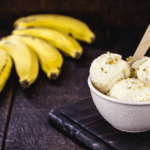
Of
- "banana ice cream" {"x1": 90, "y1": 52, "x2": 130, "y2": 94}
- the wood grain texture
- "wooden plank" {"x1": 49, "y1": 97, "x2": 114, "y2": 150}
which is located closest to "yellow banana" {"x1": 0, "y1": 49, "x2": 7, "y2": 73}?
"wooden plank" {"x1": 49, "y1": 97, "x2": 114, "y2": 150}

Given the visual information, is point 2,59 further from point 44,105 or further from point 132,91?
point 132,91

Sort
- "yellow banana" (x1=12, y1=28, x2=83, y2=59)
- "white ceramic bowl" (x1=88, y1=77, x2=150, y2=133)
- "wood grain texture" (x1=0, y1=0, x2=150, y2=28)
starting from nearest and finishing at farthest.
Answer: "white ceramic bowl" (x1=88, y1=77, x2=150, y2=133)
"yellow banana" (x1=12, y1=28, x2=83, y2=59)
"wood grain texture" (x1=0, y1=0, x2=150, y2=28)

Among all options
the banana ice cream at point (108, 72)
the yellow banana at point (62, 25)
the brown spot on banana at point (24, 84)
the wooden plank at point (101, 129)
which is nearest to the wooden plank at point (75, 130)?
the wooden plank at point (101, 129)

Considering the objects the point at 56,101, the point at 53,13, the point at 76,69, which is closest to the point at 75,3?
the point at 53,13

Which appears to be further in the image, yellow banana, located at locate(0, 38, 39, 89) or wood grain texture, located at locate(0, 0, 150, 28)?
wood grain texture, located at locate(0, 0, 150, 28)

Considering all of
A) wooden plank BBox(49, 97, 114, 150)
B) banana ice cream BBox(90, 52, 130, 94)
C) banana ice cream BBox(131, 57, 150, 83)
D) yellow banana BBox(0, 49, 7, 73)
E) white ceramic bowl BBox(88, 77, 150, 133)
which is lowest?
→ yellow banana BBox(0, 49, 7, 73)

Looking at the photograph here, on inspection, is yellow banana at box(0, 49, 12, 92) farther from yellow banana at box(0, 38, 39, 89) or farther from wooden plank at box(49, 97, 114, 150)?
wooden plank at box(49, 97, 114, 150)

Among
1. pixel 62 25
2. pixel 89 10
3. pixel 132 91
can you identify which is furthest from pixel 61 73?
pixel 89 10
